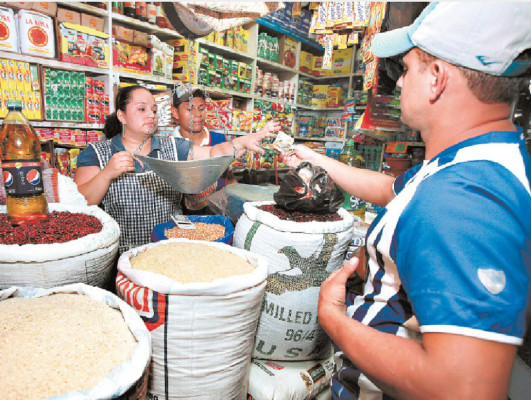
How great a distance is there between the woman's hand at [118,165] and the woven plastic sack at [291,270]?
2.31 feet

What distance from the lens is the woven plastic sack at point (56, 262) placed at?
32.4 inches

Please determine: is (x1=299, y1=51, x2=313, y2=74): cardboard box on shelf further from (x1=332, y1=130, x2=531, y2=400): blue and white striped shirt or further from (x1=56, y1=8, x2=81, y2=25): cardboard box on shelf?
(x1=332, y1=130, x2=531, y2=400): blue and white striped shirt

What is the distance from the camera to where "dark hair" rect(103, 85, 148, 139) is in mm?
1871

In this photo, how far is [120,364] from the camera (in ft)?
1.95

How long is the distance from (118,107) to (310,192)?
138 cm

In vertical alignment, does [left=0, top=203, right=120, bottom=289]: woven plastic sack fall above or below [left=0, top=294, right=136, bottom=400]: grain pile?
above

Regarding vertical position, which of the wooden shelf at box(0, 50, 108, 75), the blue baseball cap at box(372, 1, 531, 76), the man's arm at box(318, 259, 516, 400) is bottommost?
the man's arm at box(318, 259, 516, 400)

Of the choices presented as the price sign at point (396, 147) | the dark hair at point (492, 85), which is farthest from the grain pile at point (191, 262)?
the price sign at point (396, 147)

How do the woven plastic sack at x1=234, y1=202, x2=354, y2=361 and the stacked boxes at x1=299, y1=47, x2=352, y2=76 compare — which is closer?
the woven plastic sack at x1=234, y1=202, x2=354, y2=361

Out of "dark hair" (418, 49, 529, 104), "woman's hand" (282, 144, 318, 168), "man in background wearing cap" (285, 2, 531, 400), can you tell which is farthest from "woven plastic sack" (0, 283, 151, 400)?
"woman's hand" (282, 144, 318, 168)

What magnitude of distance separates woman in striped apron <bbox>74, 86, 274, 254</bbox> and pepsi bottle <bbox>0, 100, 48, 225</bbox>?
0.45 metres

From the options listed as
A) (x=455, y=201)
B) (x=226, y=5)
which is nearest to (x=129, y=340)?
(x=455, y=201)

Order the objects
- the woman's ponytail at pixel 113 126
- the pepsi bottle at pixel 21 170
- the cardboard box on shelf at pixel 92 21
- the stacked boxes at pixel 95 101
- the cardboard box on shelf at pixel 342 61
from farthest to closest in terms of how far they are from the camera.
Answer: the cardboard box on shelf at pixel 342 61 → the stacked boxes at pixel 95 101 → the cardboard box on shelf at pixel 92 21 → the woman's ponytail at pixel 113 126 → the pepsi bottle at pixel 21 170

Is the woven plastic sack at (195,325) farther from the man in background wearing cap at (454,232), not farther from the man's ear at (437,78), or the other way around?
the man's ear at (437,78)
